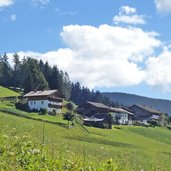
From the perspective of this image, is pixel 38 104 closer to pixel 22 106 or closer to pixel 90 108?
pixel 22 106

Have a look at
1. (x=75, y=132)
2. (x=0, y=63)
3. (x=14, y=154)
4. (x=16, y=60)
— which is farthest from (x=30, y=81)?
(x=14, y=154)

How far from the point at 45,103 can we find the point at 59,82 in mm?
36546

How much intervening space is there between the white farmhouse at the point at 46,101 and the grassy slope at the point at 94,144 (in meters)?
24.1

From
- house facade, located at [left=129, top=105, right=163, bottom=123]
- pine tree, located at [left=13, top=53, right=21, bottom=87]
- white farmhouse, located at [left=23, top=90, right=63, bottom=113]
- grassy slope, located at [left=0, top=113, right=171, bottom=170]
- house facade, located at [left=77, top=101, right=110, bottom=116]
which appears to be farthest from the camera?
house facade, located at [left=129, top=105, right=163, bottom=123]

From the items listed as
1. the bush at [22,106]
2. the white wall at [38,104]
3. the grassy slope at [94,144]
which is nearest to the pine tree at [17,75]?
the white wall at [38,104]

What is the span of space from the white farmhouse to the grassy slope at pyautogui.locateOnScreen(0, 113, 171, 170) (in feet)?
79.1

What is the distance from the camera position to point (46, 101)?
125 metres

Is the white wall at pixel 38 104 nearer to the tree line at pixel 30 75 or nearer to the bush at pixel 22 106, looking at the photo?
the bush at pixel 22 106

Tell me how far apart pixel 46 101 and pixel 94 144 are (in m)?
65.5

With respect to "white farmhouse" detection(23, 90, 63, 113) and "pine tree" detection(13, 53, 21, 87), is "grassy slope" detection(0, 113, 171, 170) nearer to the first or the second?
"white farmhouse" detection(23, 90, 63, 113)

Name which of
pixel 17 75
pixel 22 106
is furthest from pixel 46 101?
pixel 17 75

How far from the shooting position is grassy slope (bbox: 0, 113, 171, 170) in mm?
25956

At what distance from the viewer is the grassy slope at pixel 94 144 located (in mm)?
25956

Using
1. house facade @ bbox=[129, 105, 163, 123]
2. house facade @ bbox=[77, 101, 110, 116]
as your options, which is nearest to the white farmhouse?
house facade @ bbox=[77, 101, 110, 116]
